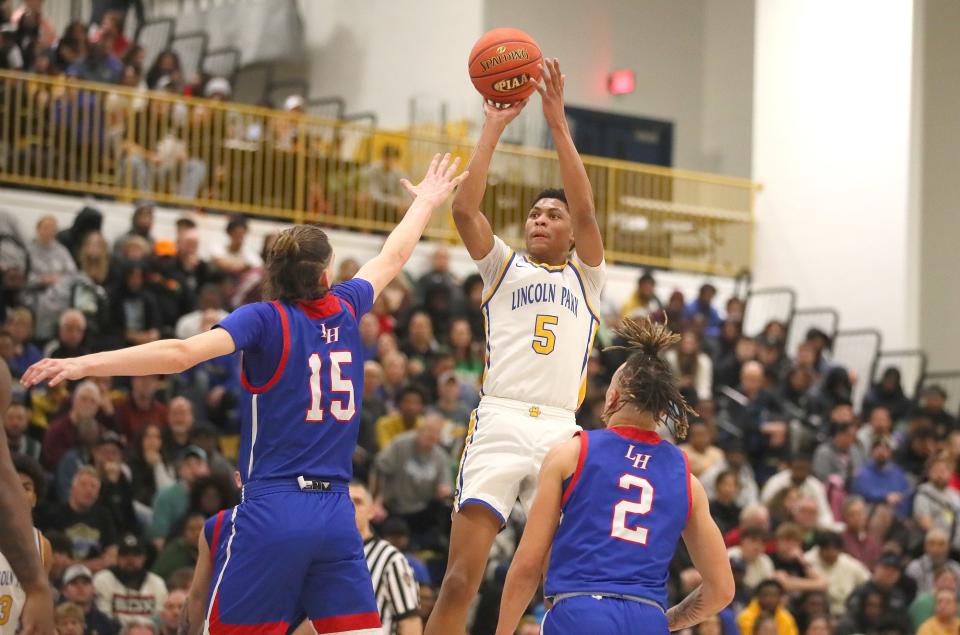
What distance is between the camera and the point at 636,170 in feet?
66.3

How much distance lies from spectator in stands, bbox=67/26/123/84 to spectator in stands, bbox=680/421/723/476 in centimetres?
796

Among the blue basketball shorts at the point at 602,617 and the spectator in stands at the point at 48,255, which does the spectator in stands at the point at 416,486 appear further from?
the blue basketball shorts at the point at 602,617

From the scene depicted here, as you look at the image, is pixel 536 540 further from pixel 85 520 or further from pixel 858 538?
pixel 858 538

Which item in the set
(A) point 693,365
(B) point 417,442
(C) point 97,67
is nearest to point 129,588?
(B) point 417,442

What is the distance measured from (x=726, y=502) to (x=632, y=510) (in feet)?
26.3

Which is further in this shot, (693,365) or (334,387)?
(693,365)

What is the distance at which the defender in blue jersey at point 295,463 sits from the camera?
574cm

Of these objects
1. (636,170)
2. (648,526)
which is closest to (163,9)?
(636,170)

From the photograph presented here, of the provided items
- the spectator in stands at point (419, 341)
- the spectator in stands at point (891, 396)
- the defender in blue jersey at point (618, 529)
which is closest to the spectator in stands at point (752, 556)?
the spectator in stands at point (419, 341)

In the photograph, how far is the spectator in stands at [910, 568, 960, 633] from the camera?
42.5 feet

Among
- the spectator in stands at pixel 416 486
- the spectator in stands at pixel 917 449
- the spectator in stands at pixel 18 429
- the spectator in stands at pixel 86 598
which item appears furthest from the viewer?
the spectator in stands at pixel 917 449

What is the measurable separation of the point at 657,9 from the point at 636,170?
3.79m

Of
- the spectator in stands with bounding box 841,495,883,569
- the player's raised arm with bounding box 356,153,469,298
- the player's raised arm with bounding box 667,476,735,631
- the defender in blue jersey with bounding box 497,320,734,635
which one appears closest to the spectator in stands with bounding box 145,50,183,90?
the spectator in stands with bounding box 841,495,883,569

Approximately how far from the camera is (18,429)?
436 inches
